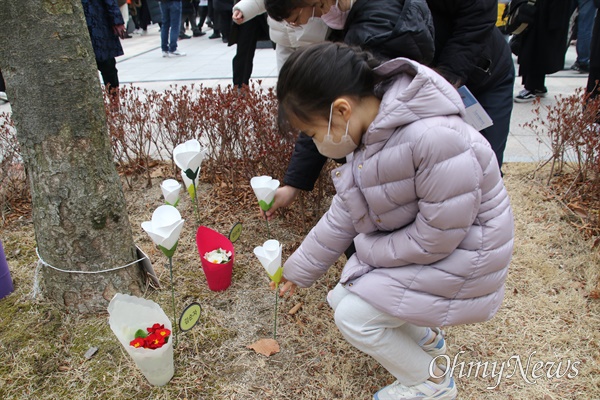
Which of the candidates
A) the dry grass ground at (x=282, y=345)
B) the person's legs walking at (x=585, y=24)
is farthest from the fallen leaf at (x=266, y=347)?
the person's legs walking at (x=585, y=24)

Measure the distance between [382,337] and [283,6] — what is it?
3.95 ft

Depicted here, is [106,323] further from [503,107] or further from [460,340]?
[503,107]

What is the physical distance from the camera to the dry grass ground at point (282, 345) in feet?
6.11

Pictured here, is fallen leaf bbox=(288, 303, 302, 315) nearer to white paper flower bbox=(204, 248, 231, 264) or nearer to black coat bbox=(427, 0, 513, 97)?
white paper flower bbox=(204, 248, 231, 264)

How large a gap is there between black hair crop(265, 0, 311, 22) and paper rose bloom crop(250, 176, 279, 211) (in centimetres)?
70

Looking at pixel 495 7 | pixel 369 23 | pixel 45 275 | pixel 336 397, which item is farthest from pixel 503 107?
pixel 45 275

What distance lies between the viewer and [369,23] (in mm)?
1663

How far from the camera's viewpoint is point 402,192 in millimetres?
1413

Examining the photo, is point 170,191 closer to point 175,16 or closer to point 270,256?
point 270,256

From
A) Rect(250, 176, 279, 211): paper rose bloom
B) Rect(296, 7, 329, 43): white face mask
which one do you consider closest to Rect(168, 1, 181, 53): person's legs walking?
Rect(296, 7, 329, 43): white face mask

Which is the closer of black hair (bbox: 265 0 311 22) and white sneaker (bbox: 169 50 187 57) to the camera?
black hair (bbox: 265 0 311 22)

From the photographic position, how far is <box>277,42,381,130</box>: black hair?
4.46ft

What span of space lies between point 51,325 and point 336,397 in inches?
50.5

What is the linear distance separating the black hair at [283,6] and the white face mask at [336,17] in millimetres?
152
